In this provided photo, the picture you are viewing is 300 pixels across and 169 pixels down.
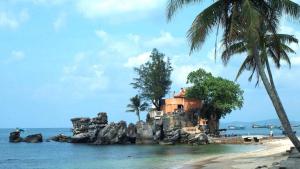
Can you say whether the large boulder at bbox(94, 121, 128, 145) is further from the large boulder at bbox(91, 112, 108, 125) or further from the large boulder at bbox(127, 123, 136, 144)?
the large boulder at bbox(91, 112, 108, 125)

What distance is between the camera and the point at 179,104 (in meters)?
101

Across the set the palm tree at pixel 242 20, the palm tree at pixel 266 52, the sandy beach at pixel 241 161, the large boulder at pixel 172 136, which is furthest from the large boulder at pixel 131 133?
the palm tree at pixel 242 20

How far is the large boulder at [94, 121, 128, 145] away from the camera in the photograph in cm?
9944

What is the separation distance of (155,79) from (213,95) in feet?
44.3

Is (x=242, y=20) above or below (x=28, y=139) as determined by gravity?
above

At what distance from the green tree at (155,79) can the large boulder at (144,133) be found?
847 centimetres

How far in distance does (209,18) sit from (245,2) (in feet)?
6.33

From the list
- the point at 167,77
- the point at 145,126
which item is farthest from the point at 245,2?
the point at 167,77

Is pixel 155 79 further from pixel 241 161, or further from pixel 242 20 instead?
pixel 242 20

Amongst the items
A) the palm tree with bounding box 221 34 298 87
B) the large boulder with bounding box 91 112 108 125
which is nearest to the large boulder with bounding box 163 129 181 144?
the large boulder with bounding box 91 112 108 125

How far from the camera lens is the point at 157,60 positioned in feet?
352

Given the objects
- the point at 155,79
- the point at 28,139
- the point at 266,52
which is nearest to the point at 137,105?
the point at 155,79

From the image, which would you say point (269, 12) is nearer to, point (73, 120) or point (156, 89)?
point (156, 89)

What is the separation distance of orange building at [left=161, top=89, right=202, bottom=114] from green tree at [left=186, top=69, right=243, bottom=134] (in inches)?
46.6
